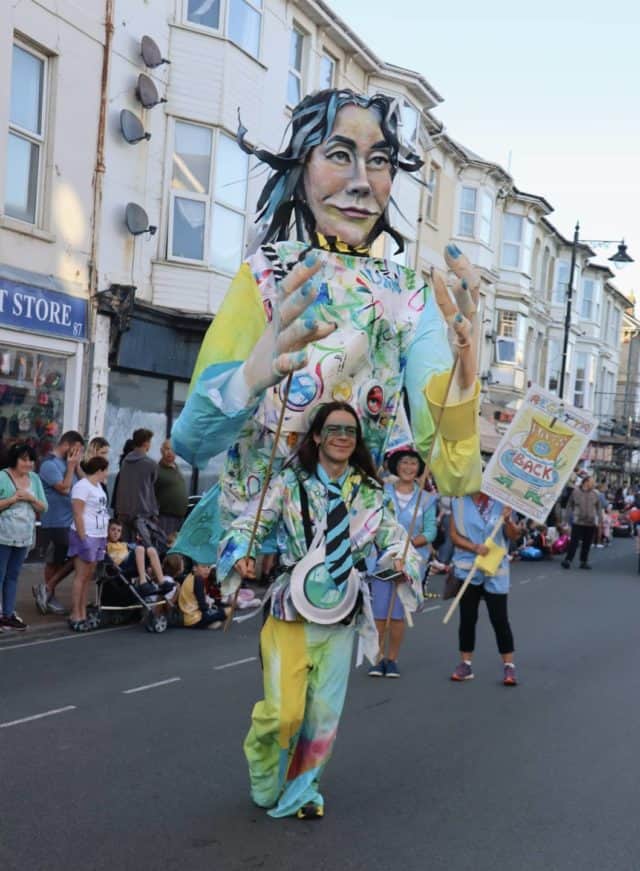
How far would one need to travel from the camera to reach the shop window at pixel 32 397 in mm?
14094

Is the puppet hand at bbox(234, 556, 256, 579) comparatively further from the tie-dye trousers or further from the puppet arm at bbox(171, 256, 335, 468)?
the puppet arm at bbox(171, 256, 335, 468)

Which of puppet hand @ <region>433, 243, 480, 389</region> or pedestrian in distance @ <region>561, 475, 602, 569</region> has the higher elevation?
puppet hand @ <region>433, 243, 480, 389</region>

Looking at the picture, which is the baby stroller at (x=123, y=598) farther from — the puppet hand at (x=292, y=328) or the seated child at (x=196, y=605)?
the puppet hand at (x=292, y=328)

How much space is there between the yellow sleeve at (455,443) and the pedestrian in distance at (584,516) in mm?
17655

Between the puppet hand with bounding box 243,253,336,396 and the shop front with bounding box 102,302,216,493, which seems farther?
the shop front with bounding box 102,302,216,493

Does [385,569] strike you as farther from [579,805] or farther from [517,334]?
[517,334]

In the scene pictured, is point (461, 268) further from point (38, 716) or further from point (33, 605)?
point (33, 605)

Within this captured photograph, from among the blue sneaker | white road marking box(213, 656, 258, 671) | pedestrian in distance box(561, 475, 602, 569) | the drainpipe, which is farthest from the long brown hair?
pedestrian in distance box(561, 475, 602, 569)

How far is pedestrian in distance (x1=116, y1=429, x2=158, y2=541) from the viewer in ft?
39.7

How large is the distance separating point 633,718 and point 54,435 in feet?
30.7

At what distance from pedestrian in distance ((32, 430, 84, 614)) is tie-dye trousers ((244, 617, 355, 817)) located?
691 cm

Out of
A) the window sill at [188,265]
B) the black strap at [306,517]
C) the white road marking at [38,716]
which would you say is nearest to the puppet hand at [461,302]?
the black strap at [306,517]

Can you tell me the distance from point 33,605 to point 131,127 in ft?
24.3

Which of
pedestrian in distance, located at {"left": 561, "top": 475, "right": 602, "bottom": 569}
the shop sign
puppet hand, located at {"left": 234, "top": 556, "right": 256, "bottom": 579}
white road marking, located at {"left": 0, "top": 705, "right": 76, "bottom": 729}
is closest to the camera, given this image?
puppet hand, located at {"left": 234, "top": 556, "right": 256, "bottom": 579}
